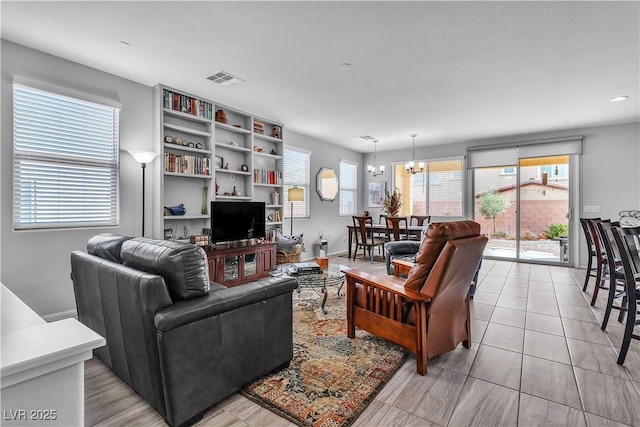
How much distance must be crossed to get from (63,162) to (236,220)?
199 centimetres

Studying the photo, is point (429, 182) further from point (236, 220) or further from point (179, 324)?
point (179, 324)

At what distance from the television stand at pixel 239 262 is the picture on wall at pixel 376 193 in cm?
401

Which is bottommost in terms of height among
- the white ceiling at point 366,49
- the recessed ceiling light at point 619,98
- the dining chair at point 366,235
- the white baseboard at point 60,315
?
the white baseboard at point 60,315

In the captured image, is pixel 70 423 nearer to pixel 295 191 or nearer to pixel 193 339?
pixel 193 339

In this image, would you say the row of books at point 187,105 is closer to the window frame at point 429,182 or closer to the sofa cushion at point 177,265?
the sofa cushion at point 177,265

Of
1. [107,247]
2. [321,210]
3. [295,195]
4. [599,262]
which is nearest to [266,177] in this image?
[295,195]

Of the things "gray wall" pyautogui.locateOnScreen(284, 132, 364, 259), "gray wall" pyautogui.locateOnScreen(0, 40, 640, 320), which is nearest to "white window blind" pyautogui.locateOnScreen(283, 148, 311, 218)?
"gray wall" pyautogui.locateOnScreen(284, 132, 364, 259)

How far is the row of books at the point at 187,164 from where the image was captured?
12.9 feet

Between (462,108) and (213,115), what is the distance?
3623 mm

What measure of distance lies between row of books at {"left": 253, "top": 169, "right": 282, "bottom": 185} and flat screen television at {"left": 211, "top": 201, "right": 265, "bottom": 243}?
654 millimetres

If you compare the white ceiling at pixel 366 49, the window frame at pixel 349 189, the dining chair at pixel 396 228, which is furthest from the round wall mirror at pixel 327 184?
the white ceiling at pixel 366 49

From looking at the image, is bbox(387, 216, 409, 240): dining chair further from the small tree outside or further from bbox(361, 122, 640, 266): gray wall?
bbox(361, 122, 640, 266): gray wall

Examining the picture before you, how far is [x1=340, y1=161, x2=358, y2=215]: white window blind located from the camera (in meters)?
7.64

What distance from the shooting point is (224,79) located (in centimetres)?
367
